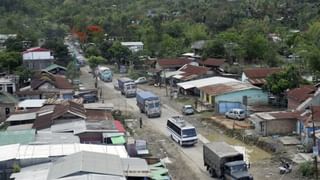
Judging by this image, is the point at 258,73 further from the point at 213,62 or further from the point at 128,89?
the point at 128,89

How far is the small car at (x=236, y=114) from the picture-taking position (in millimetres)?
20797

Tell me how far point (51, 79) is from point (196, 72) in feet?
27.0

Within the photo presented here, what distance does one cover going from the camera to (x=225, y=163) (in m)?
13.7

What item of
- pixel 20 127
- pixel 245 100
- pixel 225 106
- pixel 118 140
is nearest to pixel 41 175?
pixel 118 140

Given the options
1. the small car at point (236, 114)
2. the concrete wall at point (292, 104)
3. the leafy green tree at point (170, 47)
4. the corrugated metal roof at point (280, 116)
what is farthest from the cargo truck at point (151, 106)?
the leafy green tree at point (170, 47)

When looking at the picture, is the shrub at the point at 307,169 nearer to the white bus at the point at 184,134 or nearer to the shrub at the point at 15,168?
the white bus at the point at 184,134

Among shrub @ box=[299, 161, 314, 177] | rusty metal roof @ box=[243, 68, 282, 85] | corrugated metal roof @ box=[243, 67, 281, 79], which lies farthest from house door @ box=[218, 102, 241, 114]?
shrub @ box=[299, 161, 314, 177]

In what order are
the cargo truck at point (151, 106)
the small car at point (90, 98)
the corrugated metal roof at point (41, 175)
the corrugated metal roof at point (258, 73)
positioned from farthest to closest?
the corrugated metal roof at point (258, 73)
the small car at point (90, 98)
the cargo truck at point (151, 106)
the corrugated metal roof at point (41, 175)

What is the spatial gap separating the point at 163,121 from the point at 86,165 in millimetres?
10208

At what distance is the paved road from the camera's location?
615 inches

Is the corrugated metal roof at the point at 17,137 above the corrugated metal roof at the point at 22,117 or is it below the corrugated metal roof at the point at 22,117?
above

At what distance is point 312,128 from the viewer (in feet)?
53.7

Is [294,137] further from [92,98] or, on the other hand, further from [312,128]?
[92,98]

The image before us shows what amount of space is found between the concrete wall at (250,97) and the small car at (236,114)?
68.2 inches
